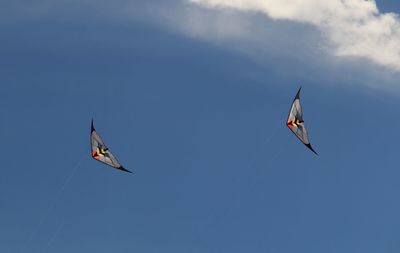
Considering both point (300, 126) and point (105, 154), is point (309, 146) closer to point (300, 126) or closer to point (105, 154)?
point (300, 126)

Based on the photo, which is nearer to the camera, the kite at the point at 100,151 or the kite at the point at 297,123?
the kite at the point at 297,123

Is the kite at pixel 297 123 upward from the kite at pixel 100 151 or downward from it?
upward

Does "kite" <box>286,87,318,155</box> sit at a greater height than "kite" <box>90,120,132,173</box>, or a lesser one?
greater

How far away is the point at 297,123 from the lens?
128 metres

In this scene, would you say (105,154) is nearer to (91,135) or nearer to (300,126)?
(91,135)

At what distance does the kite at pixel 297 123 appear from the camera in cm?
12612

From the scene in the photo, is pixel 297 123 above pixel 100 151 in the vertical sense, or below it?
above

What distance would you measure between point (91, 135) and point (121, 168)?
8.02 m

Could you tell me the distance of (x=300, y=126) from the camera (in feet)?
420

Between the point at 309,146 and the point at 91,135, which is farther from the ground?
the point at 309,146

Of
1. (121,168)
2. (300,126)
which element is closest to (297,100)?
(300,126)

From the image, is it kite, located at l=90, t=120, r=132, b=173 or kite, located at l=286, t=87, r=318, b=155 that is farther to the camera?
kite, located at l=90, t=120, r=132, b=173

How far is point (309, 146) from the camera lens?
126750 mm

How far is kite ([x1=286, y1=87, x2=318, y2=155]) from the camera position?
126125mm
